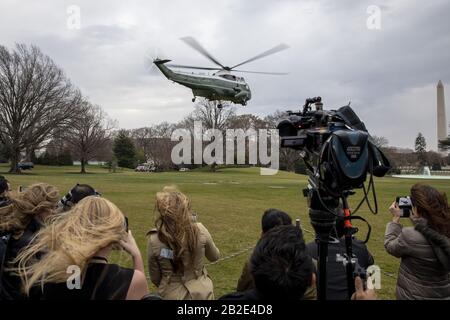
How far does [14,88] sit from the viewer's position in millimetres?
56594

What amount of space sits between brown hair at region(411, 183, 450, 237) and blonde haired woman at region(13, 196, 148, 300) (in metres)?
2.67

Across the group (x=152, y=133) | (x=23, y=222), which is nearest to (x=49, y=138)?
(x=152, y=133)

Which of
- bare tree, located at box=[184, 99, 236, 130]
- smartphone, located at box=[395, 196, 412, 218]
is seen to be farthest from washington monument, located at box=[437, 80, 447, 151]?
smartphone, located at box=[395, 196, 412, 218]

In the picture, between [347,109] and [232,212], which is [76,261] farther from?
[232,212]

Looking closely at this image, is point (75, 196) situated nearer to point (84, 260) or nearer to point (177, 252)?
point (177, 252)

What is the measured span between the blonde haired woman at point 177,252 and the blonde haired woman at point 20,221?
109 cm

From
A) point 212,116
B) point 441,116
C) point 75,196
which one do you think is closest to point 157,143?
point 212,116

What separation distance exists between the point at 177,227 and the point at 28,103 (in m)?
60.4

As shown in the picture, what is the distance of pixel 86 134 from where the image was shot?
228 ft

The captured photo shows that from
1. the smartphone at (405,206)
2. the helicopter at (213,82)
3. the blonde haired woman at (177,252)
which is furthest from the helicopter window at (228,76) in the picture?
the blonde haired woman at (177,252)

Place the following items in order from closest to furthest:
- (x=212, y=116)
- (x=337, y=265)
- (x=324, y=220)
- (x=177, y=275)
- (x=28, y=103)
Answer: (x=324, y=220), (x=337, y=265), (x=177, y=275), (x=28, y=103), (x=212, y=116)

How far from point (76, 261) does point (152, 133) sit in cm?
10972

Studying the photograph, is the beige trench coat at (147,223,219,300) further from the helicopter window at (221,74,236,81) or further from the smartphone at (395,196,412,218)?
the helicopter window at (221,74,236,81)

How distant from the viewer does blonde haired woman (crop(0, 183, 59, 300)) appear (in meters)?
3.30
